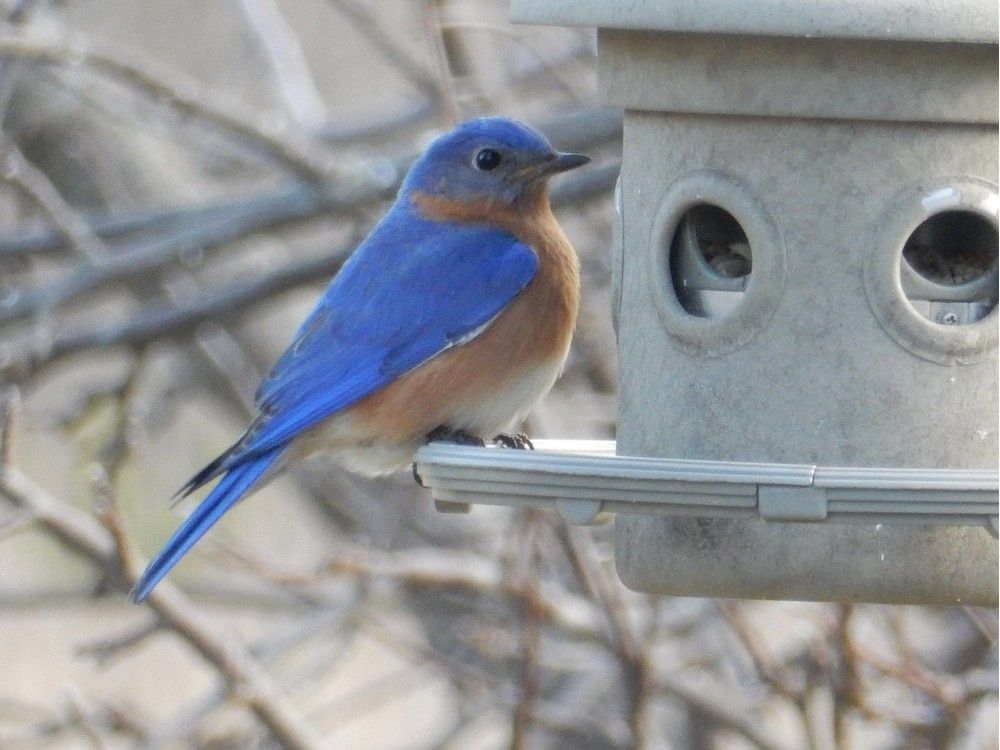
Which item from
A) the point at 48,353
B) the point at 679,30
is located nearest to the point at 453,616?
the point at 48,353

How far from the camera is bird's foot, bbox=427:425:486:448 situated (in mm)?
4516

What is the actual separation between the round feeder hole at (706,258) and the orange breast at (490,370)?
65 centimetres

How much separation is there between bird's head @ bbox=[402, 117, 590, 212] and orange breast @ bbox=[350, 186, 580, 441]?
12.3 inches

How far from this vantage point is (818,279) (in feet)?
12.1

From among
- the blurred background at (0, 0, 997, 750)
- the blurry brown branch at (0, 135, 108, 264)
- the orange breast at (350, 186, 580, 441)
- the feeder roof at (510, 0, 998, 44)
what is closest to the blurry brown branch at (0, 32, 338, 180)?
the blurred background at (0, 0, 997, 750)

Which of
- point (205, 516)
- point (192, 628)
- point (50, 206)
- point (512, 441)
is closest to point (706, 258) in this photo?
point (512, 441)

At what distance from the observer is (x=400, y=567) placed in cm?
525

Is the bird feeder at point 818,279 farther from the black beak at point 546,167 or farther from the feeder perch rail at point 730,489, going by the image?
the black beak at point 546,167

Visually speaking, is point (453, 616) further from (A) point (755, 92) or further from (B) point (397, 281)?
(A) point (755, 92)

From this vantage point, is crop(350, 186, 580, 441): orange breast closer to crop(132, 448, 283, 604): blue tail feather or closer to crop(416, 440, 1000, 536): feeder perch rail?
crop(132, 448, 283, 604): blue tail feather

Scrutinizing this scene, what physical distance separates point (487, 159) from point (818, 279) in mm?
1457

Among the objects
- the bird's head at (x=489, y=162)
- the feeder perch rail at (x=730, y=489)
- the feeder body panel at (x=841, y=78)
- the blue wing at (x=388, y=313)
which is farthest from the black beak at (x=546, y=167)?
the feeder perch rail at (x=730, y=489)

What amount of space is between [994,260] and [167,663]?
269 inches

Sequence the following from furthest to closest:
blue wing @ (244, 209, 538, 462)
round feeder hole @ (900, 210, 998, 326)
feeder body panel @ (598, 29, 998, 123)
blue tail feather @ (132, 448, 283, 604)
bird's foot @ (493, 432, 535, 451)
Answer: blue wing @ (244, 209, 538, 462)
bird's foot @ (493, 432, 535, 451)
blue tail feather @ (132, 448, 283, 604)
round feeder hole @ (900, 210, 998, 326)
feeder body panel @ (598, 29, 998, 123)
